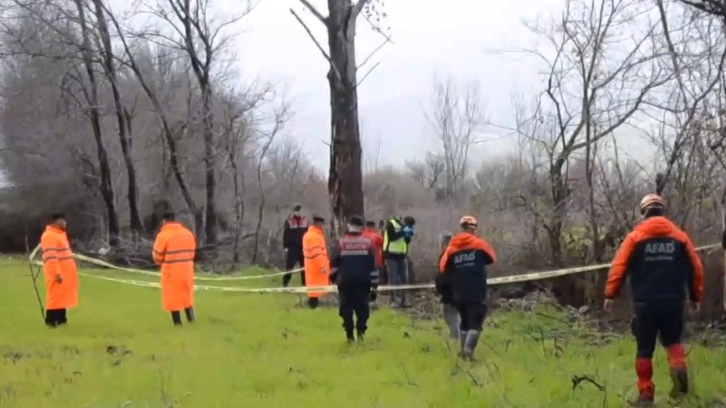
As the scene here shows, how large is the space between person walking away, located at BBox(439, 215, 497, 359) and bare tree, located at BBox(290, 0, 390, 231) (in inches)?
342

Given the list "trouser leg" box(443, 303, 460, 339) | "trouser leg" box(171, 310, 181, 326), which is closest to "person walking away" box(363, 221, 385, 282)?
"trouser leg" box(171, 310, 181, 326)

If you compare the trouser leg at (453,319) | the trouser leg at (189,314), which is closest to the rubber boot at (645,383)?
the trouser leg at (453,319)

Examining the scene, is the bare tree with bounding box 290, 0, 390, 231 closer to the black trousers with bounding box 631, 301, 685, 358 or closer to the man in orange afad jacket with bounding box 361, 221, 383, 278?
the man in orange afad jacket with bounding box 361, 221, 383, 278

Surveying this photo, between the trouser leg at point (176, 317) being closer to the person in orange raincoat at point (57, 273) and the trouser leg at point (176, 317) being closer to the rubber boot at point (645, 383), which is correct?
the person in orange raincoat at point (57, 273)

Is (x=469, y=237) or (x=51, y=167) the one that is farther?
(x=51, y=167)

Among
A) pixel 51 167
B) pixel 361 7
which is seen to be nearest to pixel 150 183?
pixel 51 167

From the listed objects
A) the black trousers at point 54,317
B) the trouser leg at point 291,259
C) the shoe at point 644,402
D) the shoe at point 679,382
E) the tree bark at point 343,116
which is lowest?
the shoe at point 644,402

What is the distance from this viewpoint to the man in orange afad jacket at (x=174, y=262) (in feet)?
48.3

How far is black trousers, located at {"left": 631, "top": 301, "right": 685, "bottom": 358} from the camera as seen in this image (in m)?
8.39

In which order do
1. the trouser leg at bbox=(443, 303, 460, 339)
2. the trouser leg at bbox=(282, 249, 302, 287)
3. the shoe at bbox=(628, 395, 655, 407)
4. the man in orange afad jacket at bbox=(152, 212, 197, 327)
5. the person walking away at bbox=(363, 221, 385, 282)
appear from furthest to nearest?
the trouser leg at bbox=(282, 249, 302, 287) → the person walking away at bbox=(363, 221, 385, 282) → the man in orange afad jacket at bbox=(152, 212, 197, 327) → the trouser leg at bbox=(443, 303, 460, 339) → the shoe at bbox=(628, 395, 655, 407)

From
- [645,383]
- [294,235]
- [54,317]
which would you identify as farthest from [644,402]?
[294,235]

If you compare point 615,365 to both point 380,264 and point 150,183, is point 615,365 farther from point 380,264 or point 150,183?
point 150,183

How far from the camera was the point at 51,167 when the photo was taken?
163 ft

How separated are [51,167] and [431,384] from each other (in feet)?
144
